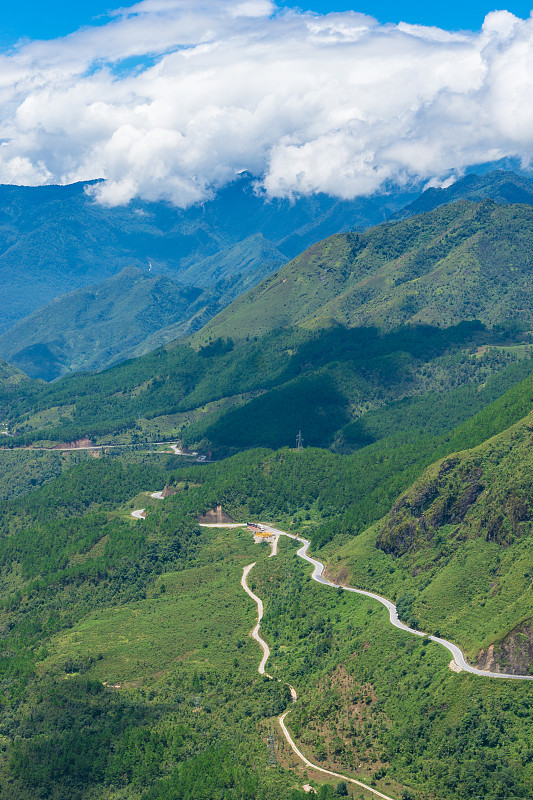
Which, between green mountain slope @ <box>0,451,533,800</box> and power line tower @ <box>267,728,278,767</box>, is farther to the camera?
power line tower @ <box>267,728,278,767</box>

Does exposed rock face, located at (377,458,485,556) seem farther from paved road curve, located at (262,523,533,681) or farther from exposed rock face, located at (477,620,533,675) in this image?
exposed rock face, located at (477,620,533,675)

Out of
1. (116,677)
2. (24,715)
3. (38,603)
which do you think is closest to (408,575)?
(116,677)

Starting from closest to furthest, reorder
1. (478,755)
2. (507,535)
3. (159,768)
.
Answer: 1. (478,755)
2. (159,768)
3. (507,535)

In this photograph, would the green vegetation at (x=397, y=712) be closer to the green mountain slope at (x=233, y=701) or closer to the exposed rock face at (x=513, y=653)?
the green mountain slope at (x=233, y=701)

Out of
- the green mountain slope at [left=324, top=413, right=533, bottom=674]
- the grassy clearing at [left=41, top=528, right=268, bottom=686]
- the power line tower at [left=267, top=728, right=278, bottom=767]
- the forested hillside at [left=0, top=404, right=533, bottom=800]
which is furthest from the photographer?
A: the grassy clearing at [left=41, top=528, right=268, bottom=686]

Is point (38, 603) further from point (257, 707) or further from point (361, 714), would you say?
point (361, 714)

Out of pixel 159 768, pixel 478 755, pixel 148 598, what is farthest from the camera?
pixel 148 598

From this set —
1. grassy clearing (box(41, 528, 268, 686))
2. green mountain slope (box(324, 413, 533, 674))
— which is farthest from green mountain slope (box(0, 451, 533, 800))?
green mountain slope (box(324, 413, 533, 674))

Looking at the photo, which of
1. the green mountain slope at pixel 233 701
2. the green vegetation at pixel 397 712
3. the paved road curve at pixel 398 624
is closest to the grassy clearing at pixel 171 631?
the green mountain slope at pixel 233 701
